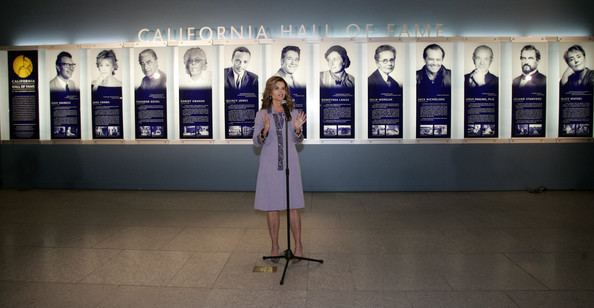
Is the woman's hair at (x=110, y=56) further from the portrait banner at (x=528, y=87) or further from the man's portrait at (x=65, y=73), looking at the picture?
the portrait banner at (x=528, y=87)

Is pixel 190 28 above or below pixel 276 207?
above

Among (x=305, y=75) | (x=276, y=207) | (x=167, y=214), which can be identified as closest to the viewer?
(x=276, y=207)

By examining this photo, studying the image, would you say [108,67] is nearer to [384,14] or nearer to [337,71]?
[337,71]

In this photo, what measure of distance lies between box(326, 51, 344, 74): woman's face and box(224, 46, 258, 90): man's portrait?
1593 mm

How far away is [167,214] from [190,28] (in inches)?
166

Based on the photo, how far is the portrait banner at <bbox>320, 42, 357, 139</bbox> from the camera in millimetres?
8992

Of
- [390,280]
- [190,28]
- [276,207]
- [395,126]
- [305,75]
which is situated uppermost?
[190,28]

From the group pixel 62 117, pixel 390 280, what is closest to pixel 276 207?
pixel 390 280

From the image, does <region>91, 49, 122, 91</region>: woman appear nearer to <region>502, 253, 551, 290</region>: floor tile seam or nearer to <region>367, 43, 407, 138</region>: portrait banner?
<region>367, 43, 407, 138</region>: portrait banner

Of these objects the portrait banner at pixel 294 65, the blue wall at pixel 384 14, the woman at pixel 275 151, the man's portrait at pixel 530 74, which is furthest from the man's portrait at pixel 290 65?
the man's portrait at pixel 530 74

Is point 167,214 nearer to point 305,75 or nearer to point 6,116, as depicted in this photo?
point 305,75

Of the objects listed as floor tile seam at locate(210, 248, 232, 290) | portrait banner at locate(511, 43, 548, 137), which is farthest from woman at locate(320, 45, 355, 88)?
floor tile seam at locate(210, 248, 232, 290)

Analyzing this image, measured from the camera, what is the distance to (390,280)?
4195 mm

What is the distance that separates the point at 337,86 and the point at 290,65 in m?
1.09
